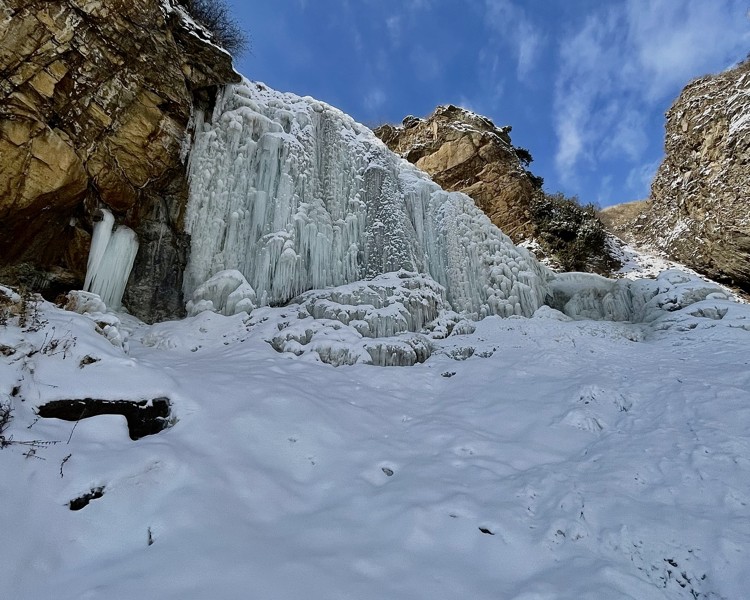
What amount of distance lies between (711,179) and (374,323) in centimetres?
1502

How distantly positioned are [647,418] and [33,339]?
692cm

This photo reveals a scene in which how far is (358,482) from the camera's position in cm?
398

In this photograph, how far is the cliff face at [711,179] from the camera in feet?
47.9

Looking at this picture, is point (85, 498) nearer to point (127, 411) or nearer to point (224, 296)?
point (127, 411)

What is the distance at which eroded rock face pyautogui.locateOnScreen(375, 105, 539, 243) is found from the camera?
2030cm

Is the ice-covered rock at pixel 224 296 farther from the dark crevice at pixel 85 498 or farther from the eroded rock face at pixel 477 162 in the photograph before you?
the eroded rock face at pixel 477 162

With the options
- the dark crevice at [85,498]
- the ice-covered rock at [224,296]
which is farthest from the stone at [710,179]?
the dark crevice at [85,498]

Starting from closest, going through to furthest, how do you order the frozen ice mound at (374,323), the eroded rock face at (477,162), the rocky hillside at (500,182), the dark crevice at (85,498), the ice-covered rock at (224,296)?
1. the dark crevice at (85,498)
2. the frozen ice mound at (374,323)
3. the ice-covered rock at (224,296)
4. the rocky hillside at (500,182)
5. the eroded rock face at (477,162)

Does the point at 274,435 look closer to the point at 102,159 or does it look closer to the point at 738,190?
the point at 102,159

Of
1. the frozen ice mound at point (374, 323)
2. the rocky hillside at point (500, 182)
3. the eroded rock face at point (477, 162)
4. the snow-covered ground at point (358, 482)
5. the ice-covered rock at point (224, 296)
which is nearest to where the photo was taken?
the snow-covered ground at point (358, 482)

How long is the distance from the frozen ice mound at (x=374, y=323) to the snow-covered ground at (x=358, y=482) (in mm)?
1156

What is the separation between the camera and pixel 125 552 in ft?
8.54

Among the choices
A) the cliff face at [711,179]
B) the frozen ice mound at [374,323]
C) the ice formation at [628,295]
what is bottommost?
the frozen ice mound at [374,323]

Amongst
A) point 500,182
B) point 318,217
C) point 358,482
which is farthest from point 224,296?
point 500,182
